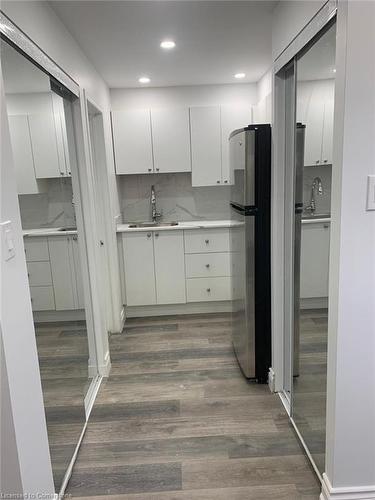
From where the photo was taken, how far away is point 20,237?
1.31 m

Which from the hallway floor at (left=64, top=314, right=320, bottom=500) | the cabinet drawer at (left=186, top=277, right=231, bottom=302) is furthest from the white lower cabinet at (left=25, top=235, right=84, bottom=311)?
the cabinet drawer at (left=186, top=277, right=231, bottom=302)

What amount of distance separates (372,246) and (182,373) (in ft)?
6.15

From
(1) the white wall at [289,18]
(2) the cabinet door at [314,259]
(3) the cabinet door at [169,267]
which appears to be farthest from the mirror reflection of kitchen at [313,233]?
(3) the cabinet door at [169,267]

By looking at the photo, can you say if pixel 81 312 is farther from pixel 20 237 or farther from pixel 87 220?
pixel 20 237

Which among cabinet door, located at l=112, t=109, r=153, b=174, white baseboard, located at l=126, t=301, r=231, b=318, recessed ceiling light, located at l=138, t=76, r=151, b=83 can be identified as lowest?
white baseboard, located at l=126, t=301, r=231, b=318

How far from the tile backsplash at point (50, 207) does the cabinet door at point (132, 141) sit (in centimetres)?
163

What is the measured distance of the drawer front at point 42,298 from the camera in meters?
1.64

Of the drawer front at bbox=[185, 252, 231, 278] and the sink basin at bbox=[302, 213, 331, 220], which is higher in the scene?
the sink basin at bbox=[302, 213, 331, 220]

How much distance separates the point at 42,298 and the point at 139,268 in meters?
2.07

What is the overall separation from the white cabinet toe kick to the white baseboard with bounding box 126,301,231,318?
0.01m

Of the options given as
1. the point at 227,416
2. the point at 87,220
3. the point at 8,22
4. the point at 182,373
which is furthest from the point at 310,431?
the point at 8,22

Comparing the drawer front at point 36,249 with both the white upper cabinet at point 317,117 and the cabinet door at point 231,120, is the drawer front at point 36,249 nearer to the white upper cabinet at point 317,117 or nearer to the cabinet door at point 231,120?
the white upper cabinet at point 317,117

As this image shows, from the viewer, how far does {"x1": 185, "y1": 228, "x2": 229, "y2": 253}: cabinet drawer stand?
377cm

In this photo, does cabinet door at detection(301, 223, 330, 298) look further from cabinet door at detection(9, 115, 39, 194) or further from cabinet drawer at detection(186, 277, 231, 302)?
cabinet drawer at detection(186, 277, 231, 302)
